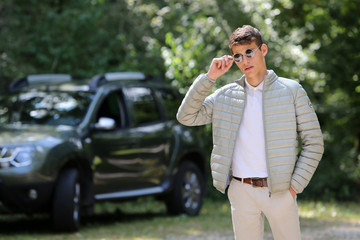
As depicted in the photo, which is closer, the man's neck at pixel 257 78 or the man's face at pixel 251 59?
the man's face at pixel 251 59

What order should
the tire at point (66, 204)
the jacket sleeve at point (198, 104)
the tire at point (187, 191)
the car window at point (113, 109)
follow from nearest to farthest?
the jacket sleeve at point (198, 104), the tire at point (66, 204), the car window at point (113, 109), the tire at point (187, 191)

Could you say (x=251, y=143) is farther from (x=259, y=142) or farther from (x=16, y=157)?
(x=16, y=157)

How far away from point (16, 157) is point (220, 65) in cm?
475

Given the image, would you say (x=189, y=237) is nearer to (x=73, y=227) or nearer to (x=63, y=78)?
(x=73, y=227)

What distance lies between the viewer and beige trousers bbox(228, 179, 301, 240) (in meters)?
5.00

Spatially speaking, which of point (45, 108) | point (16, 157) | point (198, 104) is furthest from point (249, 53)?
point (45, 108)

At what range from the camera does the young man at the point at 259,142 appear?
16.3 ft

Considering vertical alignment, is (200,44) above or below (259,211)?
above

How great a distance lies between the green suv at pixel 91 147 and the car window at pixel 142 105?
0.02m

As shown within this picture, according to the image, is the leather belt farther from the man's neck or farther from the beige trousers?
the man's neck

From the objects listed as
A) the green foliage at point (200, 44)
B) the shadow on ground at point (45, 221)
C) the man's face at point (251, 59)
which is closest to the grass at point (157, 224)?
the shadow on ground at point (45, 221)

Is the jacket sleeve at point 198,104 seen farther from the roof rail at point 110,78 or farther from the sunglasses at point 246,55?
the roof rail at point 110,78

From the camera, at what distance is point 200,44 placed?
14477 millimetres

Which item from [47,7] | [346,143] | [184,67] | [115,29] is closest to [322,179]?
[346,143]
